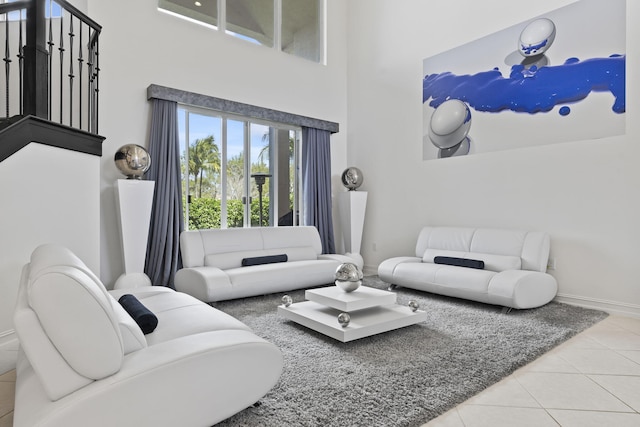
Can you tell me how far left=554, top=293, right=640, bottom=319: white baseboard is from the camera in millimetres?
3297

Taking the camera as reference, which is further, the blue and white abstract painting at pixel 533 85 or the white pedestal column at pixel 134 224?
the white pedestal column at pixel 134 224

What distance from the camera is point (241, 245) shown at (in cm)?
434

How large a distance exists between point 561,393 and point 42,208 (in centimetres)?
342

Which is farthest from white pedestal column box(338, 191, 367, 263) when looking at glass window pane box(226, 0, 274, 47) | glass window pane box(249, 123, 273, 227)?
glass window pane box(226, 0, 274, 47)

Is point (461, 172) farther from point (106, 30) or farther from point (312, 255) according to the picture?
point (106, 30)

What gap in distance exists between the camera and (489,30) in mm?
4340

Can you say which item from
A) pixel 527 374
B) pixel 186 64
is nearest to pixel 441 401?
pixel 527 374

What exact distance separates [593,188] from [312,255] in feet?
10.0

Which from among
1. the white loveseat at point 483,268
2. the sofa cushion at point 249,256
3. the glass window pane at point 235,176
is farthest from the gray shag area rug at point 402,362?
the glass window pane at point 235,176

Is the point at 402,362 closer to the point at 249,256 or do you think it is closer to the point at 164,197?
the point at 249,256

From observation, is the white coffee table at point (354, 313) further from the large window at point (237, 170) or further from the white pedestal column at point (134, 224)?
the large window at point (237, 170)

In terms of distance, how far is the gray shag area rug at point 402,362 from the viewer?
1699 mm

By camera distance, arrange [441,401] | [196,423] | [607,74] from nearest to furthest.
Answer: [196,423], [441,401], [607,74]

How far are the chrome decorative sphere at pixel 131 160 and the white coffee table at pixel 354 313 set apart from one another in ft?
7.07
